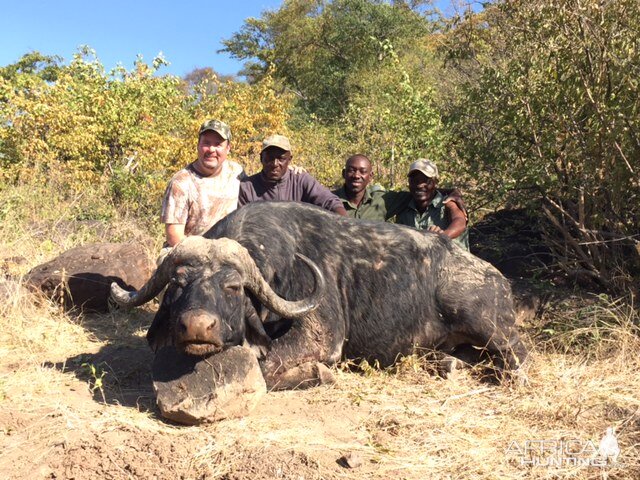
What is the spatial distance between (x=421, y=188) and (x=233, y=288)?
2968 millimetres

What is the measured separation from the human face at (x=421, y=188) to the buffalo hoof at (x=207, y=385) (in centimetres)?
298

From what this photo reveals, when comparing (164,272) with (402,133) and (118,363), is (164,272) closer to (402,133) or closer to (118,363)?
(118,363)

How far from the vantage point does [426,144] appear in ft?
26.6

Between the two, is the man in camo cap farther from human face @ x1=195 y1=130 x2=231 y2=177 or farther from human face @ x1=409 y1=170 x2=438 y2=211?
human face @ x1=409 y1=170 x2=438 y2=211

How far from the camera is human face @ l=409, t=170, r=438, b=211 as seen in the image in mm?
6020

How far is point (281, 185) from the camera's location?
19.2 ft

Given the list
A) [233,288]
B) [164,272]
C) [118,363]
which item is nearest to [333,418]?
[233,288]

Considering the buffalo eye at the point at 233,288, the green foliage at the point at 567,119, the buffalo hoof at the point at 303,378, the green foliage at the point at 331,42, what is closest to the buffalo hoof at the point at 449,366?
the buffalo hoof at the point at 303,378

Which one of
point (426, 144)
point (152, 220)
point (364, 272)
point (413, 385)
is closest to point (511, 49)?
point (426, 144)

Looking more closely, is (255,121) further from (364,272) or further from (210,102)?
(364,272)

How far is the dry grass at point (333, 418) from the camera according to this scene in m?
2.99

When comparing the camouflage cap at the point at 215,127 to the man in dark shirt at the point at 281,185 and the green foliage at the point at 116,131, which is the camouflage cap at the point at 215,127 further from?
the green foliage at the point at 116,131

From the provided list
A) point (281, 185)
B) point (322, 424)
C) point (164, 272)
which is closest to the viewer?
point (322, 424)

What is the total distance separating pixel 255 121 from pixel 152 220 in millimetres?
2898
